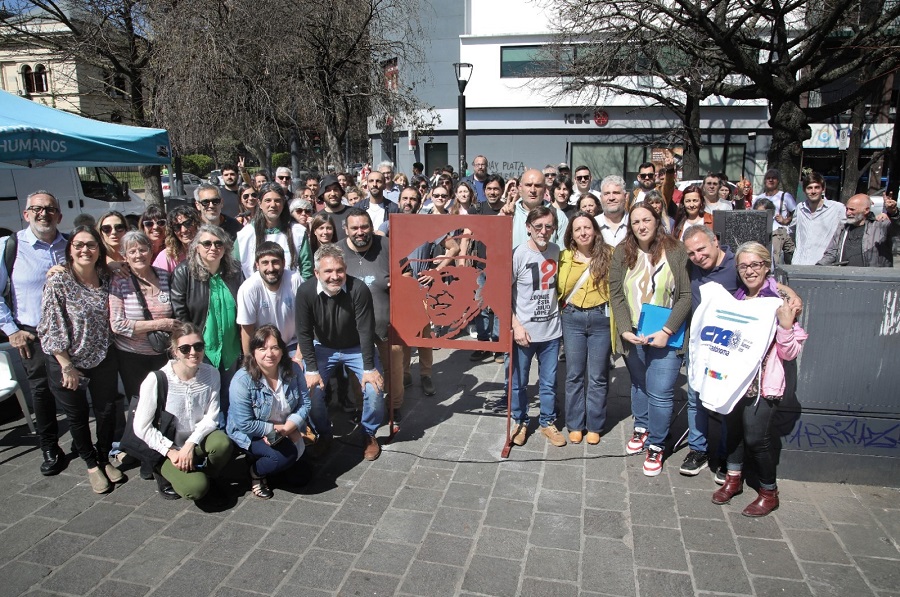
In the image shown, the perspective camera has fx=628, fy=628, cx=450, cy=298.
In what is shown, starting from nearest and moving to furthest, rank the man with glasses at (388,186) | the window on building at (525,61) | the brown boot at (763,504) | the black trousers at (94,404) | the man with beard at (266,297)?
the brown boot at (763,504), the black trousers at (94,404), the man with beard at (266,297), the man with glasses at (388,186), the window on building at (525,61)

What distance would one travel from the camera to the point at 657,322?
425 cm

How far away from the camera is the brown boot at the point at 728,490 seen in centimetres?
392

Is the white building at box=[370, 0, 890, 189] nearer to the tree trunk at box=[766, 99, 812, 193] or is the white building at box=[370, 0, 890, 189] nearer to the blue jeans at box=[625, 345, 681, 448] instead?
the tree trunk at box=[766, 99, 812, 193]

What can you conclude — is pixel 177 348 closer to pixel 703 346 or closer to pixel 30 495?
pixel 30 495

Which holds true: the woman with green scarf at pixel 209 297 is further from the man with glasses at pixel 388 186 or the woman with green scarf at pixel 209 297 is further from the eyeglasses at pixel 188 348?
the man with glasses at pixel 388 186

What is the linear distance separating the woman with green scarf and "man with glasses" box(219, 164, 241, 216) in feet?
11.1

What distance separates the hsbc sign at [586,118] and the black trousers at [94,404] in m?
23.4

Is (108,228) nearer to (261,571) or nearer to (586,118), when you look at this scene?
(261,571)

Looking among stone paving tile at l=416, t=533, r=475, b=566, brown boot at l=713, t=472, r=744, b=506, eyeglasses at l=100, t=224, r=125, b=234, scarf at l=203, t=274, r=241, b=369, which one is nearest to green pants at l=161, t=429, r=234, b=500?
scarf at l=203, t=274, r=241, b=369

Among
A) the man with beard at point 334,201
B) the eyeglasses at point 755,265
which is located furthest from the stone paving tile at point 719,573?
the man with beard at point 334,201

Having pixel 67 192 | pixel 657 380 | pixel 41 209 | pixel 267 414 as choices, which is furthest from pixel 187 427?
pixel 67 192

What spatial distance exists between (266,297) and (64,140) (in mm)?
3465

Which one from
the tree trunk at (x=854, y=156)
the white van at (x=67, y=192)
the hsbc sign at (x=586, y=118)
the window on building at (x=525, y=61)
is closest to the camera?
the white van at (x=67, y=192)

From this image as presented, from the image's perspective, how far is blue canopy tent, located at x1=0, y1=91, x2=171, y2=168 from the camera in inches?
230
